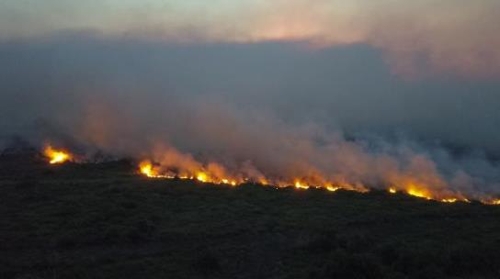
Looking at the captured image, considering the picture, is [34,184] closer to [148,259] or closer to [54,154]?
[54,154]

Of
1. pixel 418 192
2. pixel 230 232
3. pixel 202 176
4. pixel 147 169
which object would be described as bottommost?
pixel 230 232

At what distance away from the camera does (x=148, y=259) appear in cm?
3956

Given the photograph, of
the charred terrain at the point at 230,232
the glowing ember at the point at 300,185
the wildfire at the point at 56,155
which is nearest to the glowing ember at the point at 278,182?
the glowing ember at the point at 300,185

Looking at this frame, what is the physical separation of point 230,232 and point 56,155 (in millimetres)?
49743

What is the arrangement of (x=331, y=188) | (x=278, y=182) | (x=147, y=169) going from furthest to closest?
1. (x=147, y=169)
2. (x=278, y=182)
3. (x=331, y=188)

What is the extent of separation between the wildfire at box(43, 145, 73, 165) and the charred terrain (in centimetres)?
1569

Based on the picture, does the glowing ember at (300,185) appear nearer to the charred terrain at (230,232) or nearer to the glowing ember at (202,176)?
the charred terrain at (230,232)

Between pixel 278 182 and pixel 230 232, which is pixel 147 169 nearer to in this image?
pixel 278 182

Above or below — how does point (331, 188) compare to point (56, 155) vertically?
below

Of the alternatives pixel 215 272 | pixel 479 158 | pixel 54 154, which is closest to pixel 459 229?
pixel 215 272

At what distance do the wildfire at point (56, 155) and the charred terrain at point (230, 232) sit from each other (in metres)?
15.7

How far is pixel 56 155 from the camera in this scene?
291ft

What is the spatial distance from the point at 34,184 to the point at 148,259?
30308mm

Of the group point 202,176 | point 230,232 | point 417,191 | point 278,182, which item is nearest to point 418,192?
point 417,191
